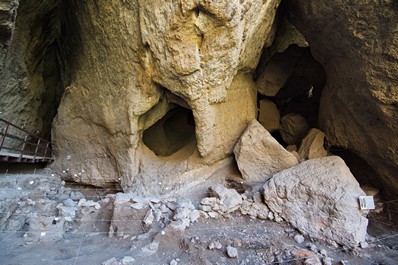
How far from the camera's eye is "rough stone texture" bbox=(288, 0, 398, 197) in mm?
4371

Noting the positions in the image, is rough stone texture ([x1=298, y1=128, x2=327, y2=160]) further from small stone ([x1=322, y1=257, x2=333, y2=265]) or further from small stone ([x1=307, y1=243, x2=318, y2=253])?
small stone ([x1=322, y1=257, x2=333, y2=265])

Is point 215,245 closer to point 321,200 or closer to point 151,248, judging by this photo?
point 151,248

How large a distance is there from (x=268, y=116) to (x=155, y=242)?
4612 mm

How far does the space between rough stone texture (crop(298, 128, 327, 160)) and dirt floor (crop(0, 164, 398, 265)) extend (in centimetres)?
165

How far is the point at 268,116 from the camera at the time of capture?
7.29m

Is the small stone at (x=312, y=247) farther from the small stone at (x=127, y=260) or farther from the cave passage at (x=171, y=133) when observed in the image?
the cave passage at (x=171, y=133)

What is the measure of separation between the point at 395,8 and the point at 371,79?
1.05 m

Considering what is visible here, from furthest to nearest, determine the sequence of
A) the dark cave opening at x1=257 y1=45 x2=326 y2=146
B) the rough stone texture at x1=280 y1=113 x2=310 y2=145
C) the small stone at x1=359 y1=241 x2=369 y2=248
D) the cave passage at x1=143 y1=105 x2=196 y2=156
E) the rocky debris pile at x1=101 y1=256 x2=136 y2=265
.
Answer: the cave passage at x1=143 y1=105 x2=196 y2=156, the dark cave opening at x1=257 y1=45 x2=326 y2=146, the rough stone texture at x1=280 y1=113 x2=310 y2=145, the small stone at x1=359 y1=241 x2=369 y2=248, the rocky debris pile at x1=101 y1=256 x2=136 y2=265

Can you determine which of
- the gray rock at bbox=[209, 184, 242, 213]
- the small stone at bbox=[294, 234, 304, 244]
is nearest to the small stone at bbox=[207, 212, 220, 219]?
the gray rock at bbox=[209, 184, 242, 213]

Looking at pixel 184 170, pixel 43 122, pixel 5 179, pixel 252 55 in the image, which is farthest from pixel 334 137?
pixel 43 122

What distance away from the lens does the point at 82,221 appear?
434 centimetres

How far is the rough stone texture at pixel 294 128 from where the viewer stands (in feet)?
22.5

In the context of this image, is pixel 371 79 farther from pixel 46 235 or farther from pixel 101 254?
pixel 46 235

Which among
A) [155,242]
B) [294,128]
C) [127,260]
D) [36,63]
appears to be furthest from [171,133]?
[127,260]
